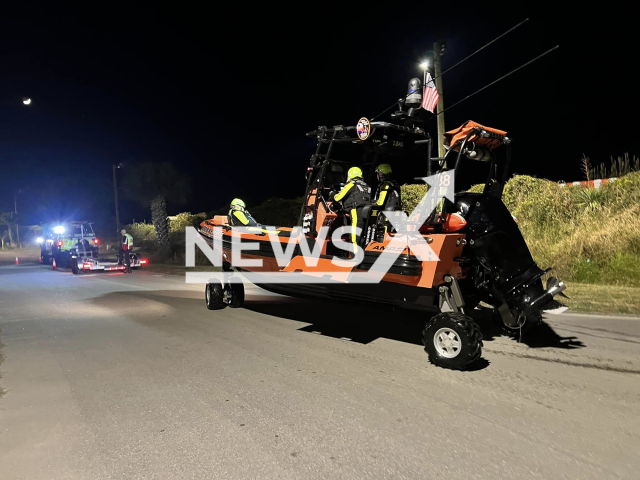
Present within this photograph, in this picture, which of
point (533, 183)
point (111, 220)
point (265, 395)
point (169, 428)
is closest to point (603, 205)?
point (533, 183)

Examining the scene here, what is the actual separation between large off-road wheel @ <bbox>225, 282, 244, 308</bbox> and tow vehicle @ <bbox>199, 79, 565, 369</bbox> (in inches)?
82.3

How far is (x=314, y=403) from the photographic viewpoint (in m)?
3.96

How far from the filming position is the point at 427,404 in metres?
3.88

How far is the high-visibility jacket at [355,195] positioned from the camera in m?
6.13

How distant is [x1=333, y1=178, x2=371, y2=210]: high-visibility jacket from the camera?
613cm

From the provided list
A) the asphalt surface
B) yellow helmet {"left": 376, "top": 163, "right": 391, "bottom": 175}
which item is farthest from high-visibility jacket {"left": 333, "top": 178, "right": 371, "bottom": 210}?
the asphalt surface

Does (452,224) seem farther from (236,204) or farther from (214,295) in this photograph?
(214,295)

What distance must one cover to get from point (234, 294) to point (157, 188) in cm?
1777

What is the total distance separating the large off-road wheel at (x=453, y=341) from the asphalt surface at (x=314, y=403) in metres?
0.16

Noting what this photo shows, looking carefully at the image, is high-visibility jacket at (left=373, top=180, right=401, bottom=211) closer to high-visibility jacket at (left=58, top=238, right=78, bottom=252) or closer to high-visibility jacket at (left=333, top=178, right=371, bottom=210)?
high-visibility jacket at (left=333, top=178, right=371, bottom=210)

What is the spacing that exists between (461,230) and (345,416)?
277cm

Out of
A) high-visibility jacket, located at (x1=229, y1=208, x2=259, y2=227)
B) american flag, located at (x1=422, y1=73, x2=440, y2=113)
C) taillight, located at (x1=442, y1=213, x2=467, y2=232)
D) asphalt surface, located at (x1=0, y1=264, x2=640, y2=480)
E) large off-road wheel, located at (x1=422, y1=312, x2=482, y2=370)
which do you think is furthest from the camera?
american flag, located at (x1=422, y1=73, x2=440, y2=113)

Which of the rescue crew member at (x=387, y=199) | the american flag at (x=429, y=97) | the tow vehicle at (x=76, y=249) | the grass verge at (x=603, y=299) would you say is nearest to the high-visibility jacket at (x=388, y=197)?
the rescue crew member at (x=387, y=199)

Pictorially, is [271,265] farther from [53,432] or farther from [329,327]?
[53,432]
